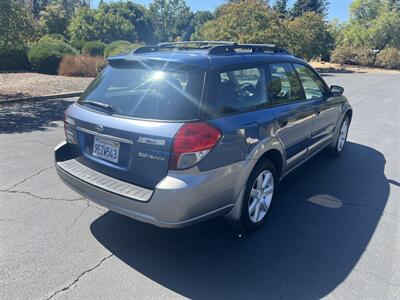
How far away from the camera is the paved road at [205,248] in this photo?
2.67m

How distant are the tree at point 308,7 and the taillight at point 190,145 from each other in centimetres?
5510

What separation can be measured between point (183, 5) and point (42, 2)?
112ft

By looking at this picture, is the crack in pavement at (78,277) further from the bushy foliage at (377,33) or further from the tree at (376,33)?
the bushy foliage at (377,33)

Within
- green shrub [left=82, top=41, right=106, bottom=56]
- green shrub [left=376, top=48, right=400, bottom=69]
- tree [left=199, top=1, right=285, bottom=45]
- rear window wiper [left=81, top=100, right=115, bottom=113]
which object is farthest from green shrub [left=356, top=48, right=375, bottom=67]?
rear window wiper [left=81, top=100, right=115, bottom=113]

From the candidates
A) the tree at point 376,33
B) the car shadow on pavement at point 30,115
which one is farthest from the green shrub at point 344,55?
the car shadow on pavement at point 30,115

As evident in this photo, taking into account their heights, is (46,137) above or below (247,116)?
below

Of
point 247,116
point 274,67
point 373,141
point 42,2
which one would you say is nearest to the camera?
point 247,116

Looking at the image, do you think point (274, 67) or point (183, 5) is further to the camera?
point (183, 5)

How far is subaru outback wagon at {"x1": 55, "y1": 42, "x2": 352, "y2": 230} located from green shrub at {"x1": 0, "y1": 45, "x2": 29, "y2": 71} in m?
15.3

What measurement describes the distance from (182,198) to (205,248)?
82 cm

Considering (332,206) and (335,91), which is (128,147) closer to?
(332,206)

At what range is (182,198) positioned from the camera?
2.58 metres

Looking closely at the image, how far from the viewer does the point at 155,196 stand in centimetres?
262

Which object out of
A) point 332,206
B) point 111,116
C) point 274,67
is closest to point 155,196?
point 111,116
